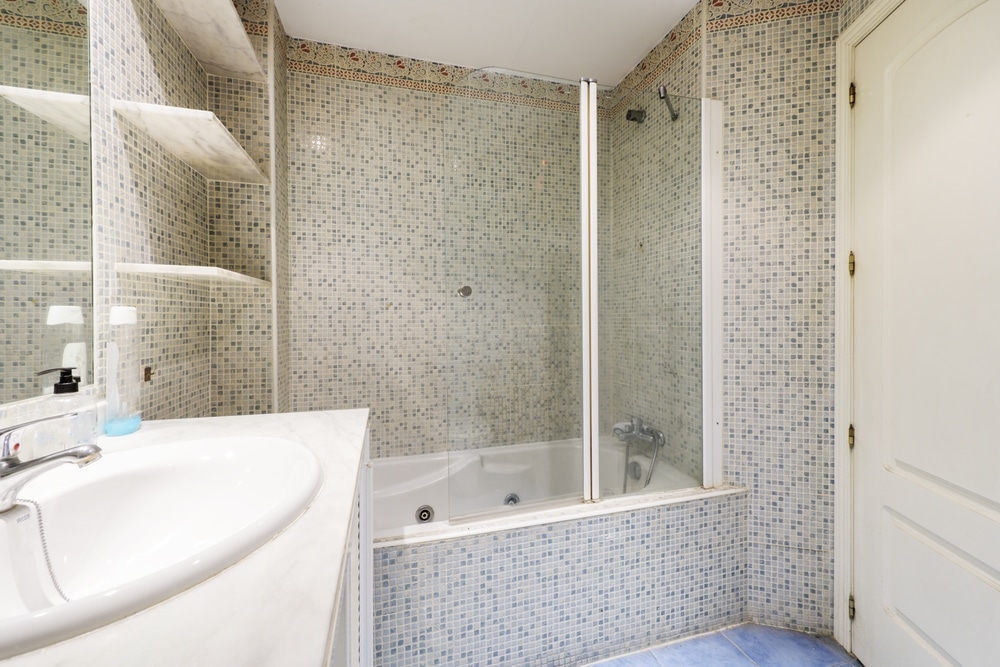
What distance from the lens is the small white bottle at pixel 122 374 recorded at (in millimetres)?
911

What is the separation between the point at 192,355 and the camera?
145cm

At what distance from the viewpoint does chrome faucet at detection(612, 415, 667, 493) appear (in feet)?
5.39

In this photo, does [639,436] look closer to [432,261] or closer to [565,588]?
[565,588]

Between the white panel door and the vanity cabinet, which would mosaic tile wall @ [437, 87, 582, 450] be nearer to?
the vanity cabinet

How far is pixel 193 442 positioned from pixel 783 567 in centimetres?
203

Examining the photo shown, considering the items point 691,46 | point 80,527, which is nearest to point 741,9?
point 691,46

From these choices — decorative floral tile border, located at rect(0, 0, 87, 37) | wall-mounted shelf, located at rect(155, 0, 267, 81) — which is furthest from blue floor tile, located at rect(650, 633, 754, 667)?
wall-mounted shelf, located at rect(155, 0, 267, 81)

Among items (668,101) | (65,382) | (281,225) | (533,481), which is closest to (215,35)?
(281,225)

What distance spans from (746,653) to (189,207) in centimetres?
255

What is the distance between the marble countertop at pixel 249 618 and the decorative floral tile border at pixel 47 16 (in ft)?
3.13

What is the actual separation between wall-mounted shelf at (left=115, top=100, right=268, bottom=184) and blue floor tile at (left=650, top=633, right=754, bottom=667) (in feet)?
7.31

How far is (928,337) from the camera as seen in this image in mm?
1232

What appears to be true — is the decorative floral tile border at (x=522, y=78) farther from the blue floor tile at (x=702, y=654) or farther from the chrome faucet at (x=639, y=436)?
the blue floor tile at (x=702, y=654)

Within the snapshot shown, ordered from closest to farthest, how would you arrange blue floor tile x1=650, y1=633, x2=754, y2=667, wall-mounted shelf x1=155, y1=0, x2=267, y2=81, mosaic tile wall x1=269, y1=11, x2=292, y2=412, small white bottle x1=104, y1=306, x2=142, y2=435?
small white bottle x1=104, y1=306, x2=142, y2=435, wall-mounted shelf x1=155, y1=0, x2=267, y2=81, blue floor tile x1=650, y1=633, x2=754, y2=667, mosaic tile wall x1=269, y1=11, x2=292, y2=412
